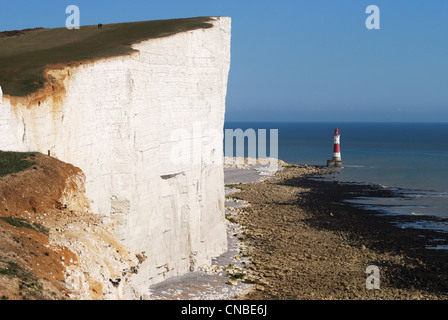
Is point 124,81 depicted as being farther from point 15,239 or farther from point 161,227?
point 15,239

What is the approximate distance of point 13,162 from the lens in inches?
487

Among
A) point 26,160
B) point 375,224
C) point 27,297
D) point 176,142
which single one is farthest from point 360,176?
point 27,297

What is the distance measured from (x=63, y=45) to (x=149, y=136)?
539 centimetres

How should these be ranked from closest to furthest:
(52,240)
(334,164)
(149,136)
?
(52,240), (149,136), (334,164)

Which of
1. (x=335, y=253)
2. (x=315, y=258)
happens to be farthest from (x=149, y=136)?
(x=335, y=253)

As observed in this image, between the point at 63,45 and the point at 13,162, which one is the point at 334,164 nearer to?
the point at 63,45

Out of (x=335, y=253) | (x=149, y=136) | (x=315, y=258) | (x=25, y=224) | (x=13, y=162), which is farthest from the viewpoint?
(x=335, y=253)

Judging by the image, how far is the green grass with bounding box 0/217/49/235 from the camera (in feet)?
32.2

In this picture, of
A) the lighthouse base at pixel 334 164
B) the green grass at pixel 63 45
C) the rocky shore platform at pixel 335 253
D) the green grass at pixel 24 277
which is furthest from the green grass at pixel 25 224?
the lighthouse base at pixel 334 164

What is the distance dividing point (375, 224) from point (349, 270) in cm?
1009

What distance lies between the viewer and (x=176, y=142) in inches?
767

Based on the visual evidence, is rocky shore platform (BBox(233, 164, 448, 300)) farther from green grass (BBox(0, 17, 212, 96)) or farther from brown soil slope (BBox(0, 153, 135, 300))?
green grass (BBox(0, 17, 212, 96))

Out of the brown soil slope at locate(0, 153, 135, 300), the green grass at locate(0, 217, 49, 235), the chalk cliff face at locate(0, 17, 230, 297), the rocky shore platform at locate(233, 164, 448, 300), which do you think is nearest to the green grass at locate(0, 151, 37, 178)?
the brown soil slope at locate(0, 153, 135, 300)

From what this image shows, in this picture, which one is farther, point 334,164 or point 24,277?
point 334,164
